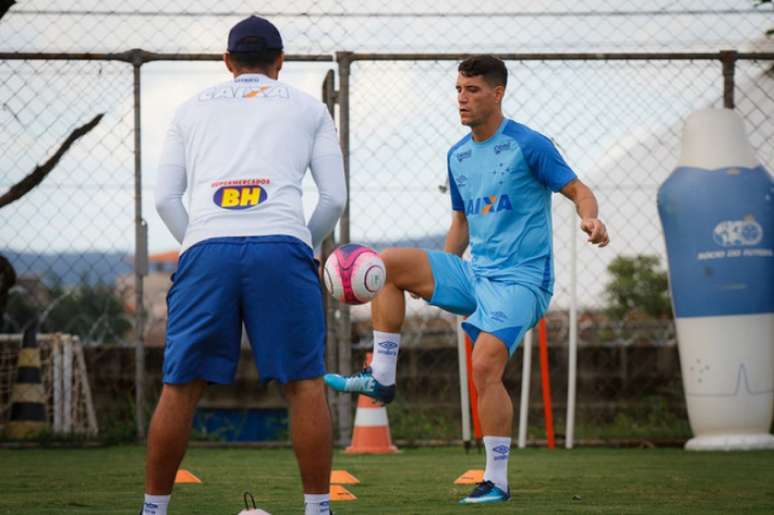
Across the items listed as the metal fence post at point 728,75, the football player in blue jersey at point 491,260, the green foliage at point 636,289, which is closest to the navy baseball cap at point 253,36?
the football player in blue jersey at point 491,260

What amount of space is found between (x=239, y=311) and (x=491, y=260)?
2.05 metres

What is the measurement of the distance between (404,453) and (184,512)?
380 centimetres

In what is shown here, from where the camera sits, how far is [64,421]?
30.5ft

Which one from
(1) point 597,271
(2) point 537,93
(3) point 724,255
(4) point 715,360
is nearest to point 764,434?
(4) point 715,360

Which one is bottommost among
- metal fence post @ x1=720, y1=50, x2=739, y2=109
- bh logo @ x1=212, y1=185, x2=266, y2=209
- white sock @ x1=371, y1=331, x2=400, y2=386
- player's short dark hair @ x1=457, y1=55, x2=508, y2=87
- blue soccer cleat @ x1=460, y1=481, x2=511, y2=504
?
blue soccer cleat @ x1=460, y1=481, x2=511, y2=504

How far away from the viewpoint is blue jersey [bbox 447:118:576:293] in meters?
5.59

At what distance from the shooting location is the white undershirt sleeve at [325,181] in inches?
157

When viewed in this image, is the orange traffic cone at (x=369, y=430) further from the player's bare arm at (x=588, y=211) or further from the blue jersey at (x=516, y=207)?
the player's bare arm at (x=588, y=211)

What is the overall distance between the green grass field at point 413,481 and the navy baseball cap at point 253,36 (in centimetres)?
176

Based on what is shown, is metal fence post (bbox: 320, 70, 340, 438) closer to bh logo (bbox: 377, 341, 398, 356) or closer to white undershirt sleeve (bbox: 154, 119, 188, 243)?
bh logo (bbox: 377, 341, 398, 356)

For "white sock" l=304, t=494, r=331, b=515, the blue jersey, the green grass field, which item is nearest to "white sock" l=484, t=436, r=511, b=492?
the green grass field

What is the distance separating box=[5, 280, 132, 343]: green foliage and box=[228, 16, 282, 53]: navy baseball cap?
5.38 metres

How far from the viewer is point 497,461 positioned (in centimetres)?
532

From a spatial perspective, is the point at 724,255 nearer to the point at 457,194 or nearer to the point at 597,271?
the point at 457,194
